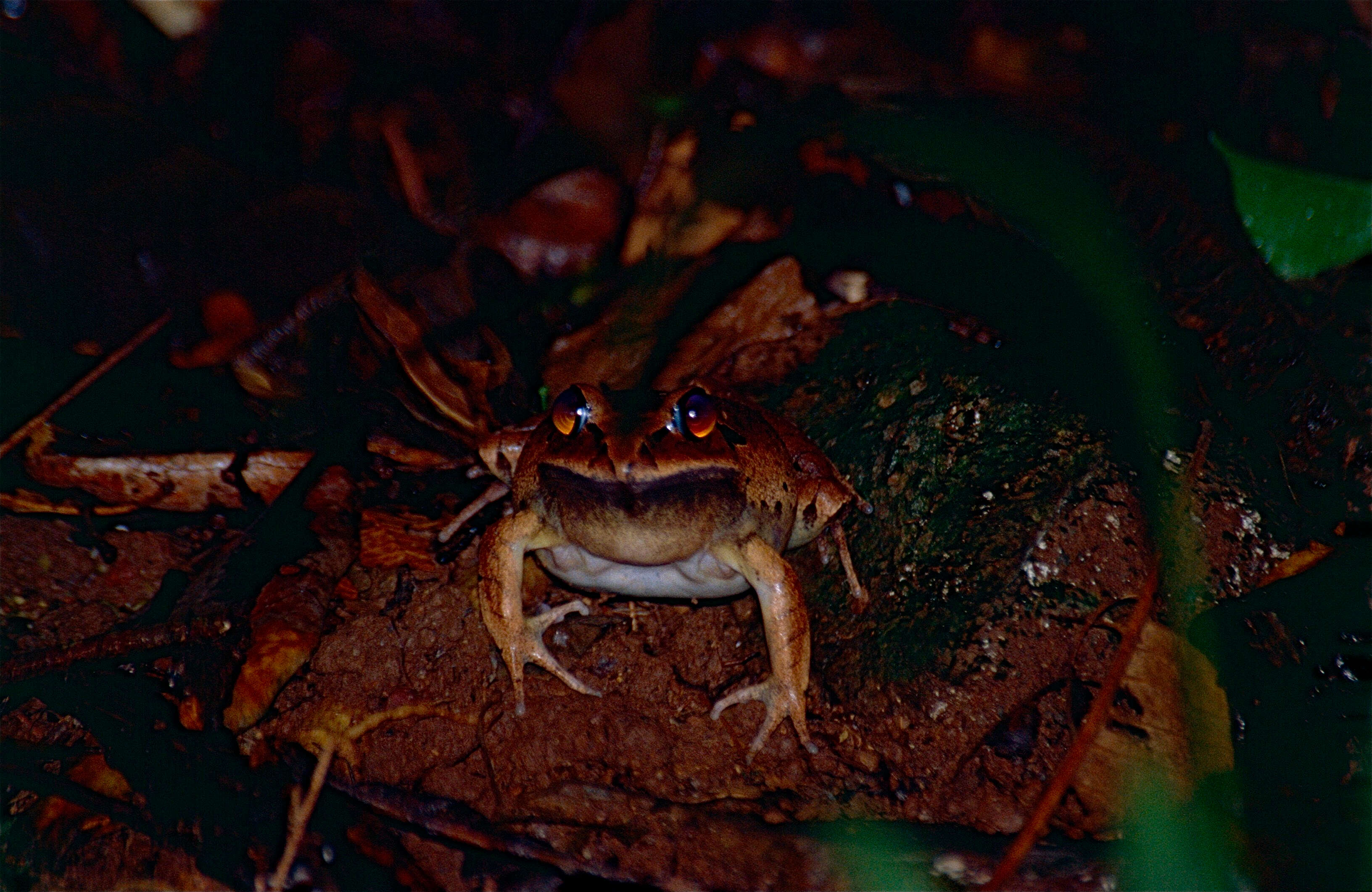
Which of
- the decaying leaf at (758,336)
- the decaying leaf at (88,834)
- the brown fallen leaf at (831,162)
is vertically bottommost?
the decaying leaf at (88,834)

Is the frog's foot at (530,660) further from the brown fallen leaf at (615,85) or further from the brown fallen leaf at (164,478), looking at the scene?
the brown fallen leaf at (615,85)

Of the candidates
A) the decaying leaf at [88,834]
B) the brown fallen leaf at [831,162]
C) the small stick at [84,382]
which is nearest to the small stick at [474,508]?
the decaying leaf at [88,834]

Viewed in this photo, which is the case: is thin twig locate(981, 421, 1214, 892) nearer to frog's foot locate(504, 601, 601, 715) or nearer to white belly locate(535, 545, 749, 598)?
white belly locate(535, 545, 749, 598)

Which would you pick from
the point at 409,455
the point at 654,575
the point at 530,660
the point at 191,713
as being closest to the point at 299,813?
the point at 191,713

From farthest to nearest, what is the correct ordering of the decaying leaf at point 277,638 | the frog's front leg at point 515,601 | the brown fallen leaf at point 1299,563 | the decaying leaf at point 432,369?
1. the decaying leaf at point 432,369
2. the frog's front leg at point 515,601
3. the decaying leaf at point 277,638
4. the brown fallen leaf at point 1299,563

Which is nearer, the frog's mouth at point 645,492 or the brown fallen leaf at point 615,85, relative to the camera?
the frog's mouth at point 645,492

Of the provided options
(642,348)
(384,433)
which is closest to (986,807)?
(642,348)
